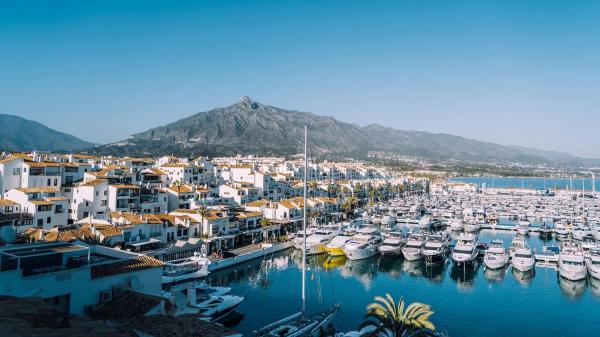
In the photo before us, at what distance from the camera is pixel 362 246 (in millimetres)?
58062

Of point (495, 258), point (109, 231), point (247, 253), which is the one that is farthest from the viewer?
point (247, 253)

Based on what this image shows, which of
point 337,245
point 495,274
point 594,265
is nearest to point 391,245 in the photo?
point 337,245

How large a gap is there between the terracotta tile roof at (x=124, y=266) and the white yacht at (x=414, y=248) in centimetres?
3780

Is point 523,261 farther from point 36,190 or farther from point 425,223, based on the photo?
point 36,190

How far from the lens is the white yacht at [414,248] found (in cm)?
5581

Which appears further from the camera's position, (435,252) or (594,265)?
(435,252)

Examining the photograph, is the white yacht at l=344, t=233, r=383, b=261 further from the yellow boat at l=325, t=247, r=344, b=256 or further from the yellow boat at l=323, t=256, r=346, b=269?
the yellow boat at l=325, t=247, r=344, b=256

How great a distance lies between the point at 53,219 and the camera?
52.3 meters

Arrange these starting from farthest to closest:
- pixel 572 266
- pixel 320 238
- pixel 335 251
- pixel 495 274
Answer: pixel 320 238 < pixel 335 251 < pixel 495 274 < pixel 572 266

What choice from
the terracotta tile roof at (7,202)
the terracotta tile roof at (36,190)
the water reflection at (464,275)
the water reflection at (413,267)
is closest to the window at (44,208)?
the terracotta tile roof at (7,202)

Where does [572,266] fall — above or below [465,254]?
above

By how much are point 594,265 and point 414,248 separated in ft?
62.7

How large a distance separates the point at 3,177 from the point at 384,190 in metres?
105

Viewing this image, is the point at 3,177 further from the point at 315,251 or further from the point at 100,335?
the point at 100,335
